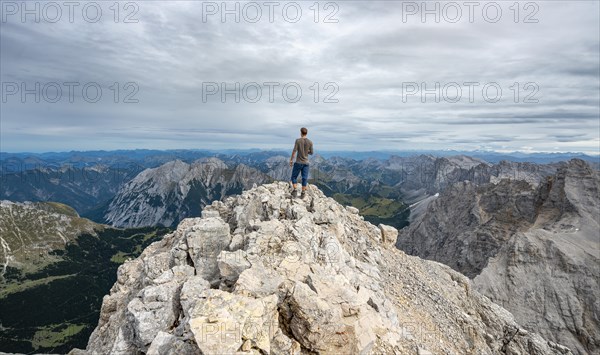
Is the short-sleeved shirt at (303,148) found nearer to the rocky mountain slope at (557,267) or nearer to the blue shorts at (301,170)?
the blue shorts at (301,170)

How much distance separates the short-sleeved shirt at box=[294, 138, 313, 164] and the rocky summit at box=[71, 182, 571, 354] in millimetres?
4369

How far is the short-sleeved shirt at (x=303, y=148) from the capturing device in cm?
2928

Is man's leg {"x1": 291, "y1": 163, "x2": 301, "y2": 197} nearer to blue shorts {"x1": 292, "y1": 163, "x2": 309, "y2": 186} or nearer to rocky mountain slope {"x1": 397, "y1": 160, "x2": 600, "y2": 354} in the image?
blue shorts {"x1": 292, "y1": 163, "x2": 309, "y2": 186}

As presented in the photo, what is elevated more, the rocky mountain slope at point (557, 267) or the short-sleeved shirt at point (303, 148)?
the short-sleeved shirt at point (303, 148)

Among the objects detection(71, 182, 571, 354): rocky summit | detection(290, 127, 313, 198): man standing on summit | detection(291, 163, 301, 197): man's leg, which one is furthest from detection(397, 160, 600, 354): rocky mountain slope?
detection(290, 127, 313, 198): man standing on summit

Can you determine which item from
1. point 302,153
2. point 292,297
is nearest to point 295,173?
point 302,153

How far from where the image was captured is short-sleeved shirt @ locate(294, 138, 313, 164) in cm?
2928

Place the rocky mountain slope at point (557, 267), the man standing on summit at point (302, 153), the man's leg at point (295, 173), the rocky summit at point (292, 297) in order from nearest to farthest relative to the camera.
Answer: the rocky summit at point (292, 297) < the man standing on summit at point (302, 153) < the man's leg at point (295, 173) < the rocky mountain slope at point (557, 267)

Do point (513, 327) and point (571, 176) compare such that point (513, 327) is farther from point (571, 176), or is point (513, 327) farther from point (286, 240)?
point (571, 176)

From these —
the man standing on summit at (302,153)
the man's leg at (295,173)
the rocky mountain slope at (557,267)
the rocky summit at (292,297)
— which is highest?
the man standing on summit at (302,153)

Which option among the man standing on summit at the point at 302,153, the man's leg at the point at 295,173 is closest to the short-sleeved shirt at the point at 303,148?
the man standing on summit at the point at 302,153

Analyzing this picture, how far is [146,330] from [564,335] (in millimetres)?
119623

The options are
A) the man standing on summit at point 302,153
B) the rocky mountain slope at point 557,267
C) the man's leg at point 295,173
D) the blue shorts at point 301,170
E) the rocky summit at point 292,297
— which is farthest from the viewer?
the rocky mountain slope at point 557,267

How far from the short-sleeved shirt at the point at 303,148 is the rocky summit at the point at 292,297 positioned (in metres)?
4.37
